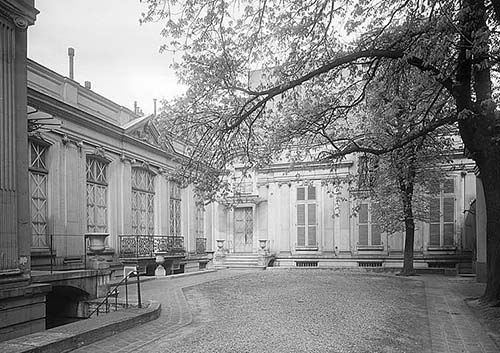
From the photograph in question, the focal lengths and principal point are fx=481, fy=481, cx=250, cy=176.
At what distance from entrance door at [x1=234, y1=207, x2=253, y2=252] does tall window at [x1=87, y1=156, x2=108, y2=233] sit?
976 centimetres

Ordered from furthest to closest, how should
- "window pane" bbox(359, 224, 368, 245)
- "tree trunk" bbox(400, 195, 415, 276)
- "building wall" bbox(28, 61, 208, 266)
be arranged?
"window pane" bbox(359, 224, 368, 245) < "tree trunk" bbox(400, 195, 415, 276) < "building wall" bbox(28, 61, 208, 266)

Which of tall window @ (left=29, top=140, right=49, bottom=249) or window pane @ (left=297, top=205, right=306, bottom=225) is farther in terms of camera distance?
window pane @ (left=297, top=205, right=306, bottom=225)

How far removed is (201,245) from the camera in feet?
82.9

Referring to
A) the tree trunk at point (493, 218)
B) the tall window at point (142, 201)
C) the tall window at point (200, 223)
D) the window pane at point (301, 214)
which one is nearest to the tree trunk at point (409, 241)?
the window pane at point (301, 214)

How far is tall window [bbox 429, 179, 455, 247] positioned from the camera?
21312 millimetres

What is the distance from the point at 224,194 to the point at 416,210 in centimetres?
1018

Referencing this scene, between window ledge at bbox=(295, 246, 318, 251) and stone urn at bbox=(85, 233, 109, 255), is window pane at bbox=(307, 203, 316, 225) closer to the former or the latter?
window ledge at bbox=(295, 246, 318, 251)

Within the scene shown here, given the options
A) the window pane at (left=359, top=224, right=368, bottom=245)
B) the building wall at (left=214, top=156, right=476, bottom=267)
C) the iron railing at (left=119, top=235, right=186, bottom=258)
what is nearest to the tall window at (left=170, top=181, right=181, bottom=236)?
the iron railing at (left=119, top=235, right=186, bottom=258)

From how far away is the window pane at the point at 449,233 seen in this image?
838 inches

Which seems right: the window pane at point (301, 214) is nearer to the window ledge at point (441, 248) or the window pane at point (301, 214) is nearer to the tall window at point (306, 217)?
the tall window at point (306, 217)

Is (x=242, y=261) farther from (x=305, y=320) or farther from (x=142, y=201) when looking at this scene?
(x=305, y=320)

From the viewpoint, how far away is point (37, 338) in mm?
6297

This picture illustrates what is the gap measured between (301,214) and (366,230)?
3389 mm

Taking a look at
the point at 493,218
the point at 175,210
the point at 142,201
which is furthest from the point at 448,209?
the point at 142,201
